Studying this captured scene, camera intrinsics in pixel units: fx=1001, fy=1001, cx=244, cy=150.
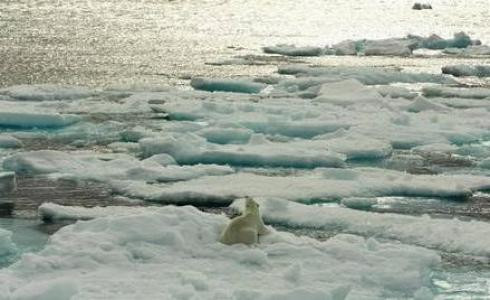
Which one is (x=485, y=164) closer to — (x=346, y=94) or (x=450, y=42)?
(x=346, y=94)

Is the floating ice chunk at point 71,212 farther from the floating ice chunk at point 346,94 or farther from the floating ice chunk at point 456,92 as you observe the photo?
the floating ice chunk at point 456,92

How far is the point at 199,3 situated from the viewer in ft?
285

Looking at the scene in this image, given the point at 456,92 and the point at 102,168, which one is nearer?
the point at 102,168

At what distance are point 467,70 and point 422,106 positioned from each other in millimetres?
9453

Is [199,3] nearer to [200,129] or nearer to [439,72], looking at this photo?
[439,72]

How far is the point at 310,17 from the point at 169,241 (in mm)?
64474

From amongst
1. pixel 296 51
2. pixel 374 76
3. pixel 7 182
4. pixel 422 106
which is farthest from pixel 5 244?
pixel 296 51

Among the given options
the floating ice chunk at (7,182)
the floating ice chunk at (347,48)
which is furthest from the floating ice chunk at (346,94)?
the floating ice chunk at (347,48)

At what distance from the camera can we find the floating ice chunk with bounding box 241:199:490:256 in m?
9.65

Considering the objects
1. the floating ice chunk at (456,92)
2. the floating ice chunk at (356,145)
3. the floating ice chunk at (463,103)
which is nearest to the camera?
the floating ice chunk at (356,145)

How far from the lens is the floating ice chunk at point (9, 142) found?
589 inches

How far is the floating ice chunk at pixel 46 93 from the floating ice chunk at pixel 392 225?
34.7 ft

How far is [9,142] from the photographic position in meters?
15.0

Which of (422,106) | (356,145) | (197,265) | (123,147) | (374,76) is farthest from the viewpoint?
(374,76)
